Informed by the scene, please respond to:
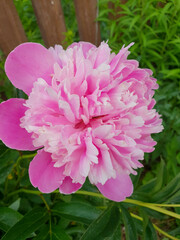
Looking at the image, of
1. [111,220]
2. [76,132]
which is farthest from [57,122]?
[111,220]

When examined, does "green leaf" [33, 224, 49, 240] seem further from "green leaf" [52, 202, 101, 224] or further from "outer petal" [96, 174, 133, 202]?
"outer petal" [96, 174, 133, 202]

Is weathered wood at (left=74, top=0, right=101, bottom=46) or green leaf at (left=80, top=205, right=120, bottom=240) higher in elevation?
weathered wood at (left=74, top=0, right=101, bottom=46)

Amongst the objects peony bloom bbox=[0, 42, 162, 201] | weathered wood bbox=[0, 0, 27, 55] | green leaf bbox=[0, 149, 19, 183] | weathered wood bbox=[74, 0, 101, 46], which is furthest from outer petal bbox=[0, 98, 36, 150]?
weathered wood bbox=[74, 0, 101, 46]

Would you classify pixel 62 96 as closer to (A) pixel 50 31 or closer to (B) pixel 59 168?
(B) pixel 59 168

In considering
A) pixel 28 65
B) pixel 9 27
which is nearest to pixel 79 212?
pixel 28 65

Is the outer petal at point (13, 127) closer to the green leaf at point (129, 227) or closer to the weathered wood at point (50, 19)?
the green leaf at point (129, 227)

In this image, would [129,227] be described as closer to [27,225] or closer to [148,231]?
[148,231]
